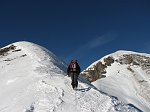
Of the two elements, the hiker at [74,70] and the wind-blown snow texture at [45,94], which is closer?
the wind-blown snow texture at [45,94]

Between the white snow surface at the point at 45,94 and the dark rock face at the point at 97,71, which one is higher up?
the dark rock face at the point at 97,71

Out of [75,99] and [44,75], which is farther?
[44,75]

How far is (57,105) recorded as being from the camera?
1925 cm

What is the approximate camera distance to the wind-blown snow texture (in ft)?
63.1

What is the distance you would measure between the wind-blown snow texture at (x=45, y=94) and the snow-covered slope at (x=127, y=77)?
18.8 meters

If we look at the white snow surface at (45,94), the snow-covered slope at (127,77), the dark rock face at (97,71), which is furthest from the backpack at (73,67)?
the dark rock face at (97,71)

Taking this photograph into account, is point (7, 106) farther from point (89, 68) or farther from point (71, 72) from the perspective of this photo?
point (89, 68)

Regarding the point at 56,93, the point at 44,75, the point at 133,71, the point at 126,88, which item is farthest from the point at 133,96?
the point at 56,93

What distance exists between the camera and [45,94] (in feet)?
69.1

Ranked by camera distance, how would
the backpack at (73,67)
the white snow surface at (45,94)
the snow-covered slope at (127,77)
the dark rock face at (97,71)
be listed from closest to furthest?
the white snow surface at (45,94) < the backpack at (73,67) < the snow-covered slope at (127,77) < the dark rock face at (97,71)

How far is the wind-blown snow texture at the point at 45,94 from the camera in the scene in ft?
63.1

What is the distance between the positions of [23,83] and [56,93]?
4.31 m

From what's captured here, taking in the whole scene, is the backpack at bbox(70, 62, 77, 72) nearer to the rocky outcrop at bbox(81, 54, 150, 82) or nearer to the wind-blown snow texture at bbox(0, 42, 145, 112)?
the wind-blown snow texture at bbox(0, 42, 145, 112)

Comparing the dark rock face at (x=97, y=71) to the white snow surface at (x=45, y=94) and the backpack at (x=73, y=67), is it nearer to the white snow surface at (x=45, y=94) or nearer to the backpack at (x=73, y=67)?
the white snow surface at (x=45, y=94)
